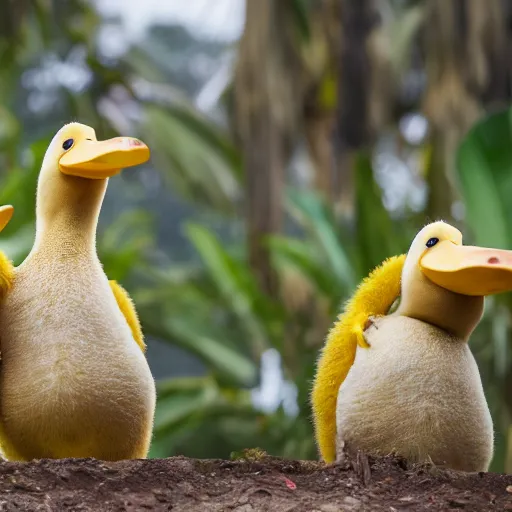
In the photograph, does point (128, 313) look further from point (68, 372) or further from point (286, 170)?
point (286, 170)

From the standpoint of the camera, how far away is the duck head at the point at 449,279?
110 centimetres

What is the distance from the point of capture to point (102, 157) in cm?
114

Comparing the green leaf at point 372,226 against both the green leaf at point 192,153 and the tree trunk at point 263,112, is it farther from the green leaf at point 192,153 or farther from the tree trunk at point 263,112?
the green leaf at point 192,153

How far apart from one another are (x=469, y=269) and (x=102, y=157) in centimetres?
45

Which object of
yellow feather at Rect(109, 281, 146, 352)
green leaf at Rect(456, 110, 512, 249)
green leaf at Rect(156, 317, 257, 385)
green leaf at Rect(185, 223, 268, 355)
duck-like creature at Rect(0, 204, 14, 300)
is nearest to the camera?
duck-like creature at Rect(0, 204, 14, 300)

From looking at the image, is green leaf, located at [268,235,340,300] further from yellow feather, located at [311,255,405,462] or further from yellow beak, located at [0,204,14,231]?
yellow beak, located at [0,204,14,231]

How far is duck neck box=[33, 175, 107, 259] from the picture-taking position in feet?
3.95

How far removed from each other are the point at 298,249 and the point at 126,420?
283 cm

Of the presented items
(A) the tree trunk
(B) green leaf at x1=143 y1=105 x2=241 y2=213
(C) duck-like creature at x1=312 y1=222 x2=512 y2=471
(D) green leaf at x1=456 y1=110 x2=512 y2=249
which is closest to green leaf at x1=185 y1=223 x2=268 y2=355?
(A) the tree trunk

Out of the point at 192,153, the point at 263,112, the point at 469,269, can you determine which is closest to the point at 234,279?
the point at 263,112

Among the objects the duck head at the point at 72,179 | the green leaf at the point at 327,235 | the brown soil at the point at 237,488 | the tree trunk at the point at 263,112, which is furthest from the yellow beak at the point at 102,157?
the tree trunk at the point at 263,112

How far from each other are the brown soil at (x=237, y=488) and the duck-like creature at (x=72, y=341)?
0.05 meters

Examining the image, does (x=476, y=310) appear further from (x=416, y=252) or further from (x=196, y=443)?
(x=196, y=443)

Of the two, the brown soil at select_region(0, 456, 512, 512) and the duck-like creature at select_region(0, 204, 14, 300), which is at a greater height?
the duck-like creature at select_region(0, 204, 14, 300)
